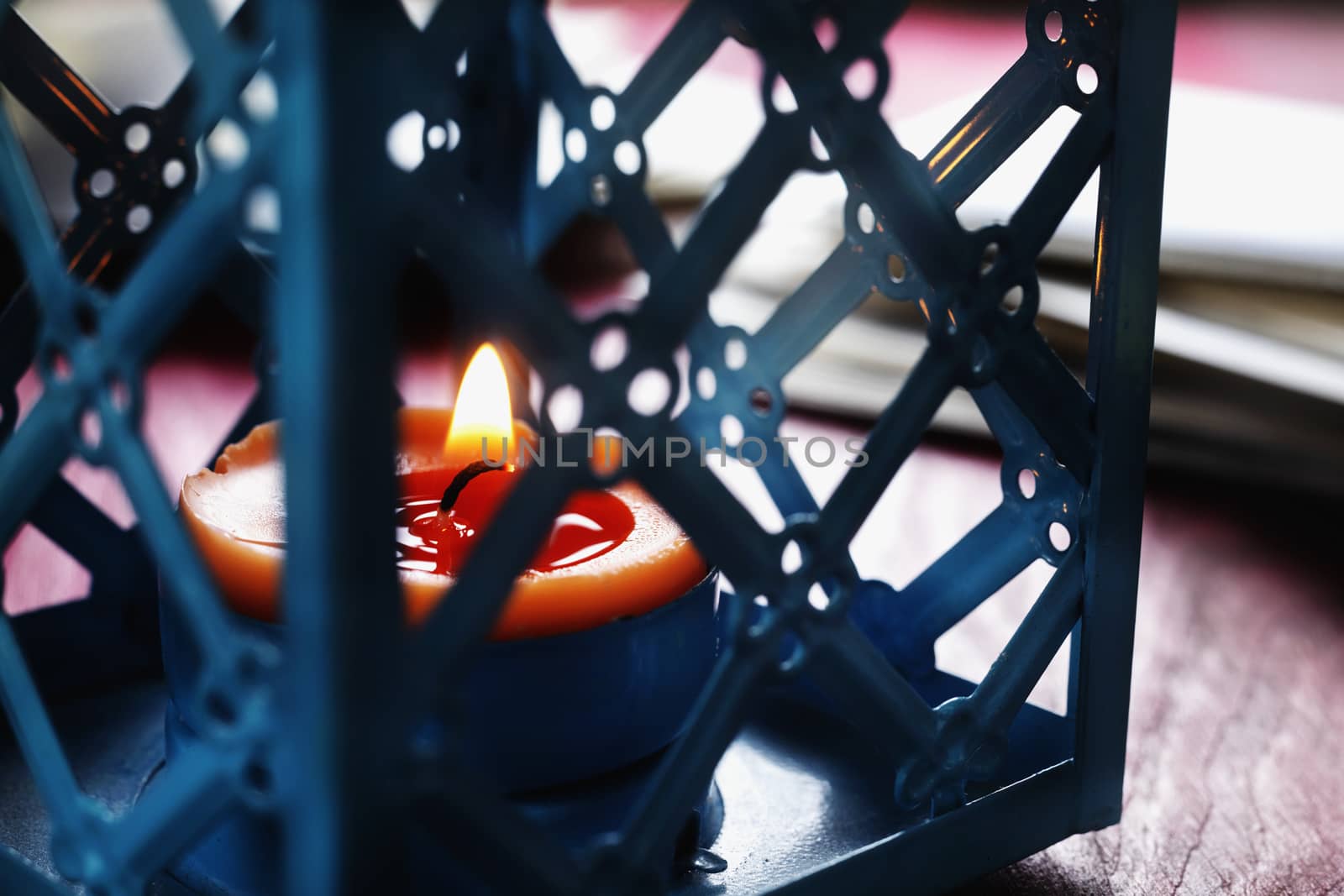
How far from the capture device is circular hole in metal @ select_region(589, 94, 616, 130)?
37cm

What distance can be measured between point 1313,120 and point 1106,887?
0.58m

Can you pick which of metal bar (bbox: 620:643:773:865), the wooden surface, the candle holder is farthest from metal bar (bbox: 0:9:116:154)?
metal bar (bbox: 620:643:773:865)

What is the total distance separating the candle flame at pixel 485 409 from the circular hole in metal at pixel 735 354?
5 centimetres

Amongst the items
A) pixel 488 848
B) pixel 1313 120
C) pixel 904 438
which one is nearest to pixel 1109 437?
pixel 904 438

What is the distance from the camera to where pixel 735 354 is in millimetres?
368

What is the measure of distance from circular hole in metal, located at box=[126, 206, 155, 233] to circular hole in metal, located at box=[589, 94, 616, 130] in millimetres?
115

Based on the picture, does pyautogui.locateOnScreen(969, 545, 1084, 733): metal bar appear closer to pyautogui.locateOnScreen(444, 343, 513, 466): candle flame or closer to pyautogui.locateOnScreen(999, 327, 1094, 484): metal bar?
pyautogui.locateOnScreen(999, 327, 1094, 484): metal bar

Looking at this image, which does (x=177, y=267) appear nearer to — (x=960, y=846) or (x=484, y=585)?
(x=484, y=585)

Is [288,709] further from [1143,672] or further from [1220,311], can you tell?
[1220,311]

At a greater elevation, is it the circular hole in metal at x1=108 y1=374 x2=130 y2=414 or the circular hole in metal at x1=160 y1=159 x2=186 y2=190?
the circular hole in metal at x1=160 y1=159 x2=186 y2=190

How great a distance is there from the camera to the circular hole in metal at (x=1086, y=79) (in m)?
0.34

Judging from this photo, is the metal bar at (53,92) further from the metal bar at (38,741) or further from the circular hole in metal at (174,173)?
the metal bar at (38,741)

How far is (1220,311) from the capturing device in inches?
29.1

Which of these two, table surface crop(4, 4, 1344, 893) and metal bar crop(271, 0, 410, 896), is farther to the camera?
table surface crop(4, 4, 1344, 893)
